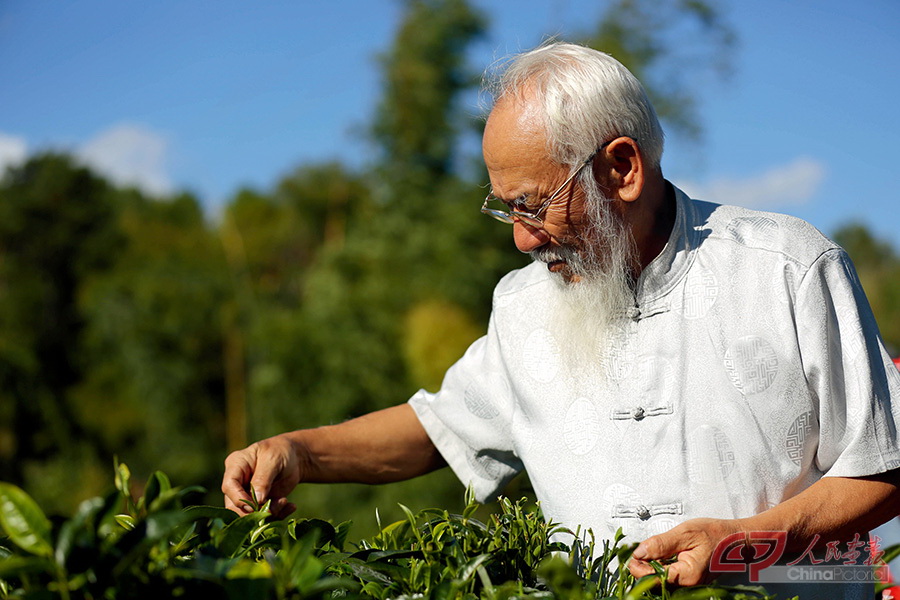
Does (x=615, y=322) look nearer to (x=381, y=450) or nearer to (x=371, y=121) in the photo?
(x=381, y=450)

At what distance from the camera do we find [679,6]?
8242 mm

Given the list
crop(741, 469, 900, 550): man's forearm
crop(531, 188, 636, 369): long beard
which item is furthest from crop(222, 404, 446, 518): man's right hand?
crop(741, 469, 900, 550): man's forearm

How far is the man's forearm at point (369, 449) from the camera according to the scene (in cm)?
186

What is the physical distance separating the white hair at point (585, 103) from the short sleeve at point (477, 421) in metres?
0.54

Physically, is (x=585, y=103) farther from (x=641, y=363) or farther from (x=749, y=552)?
(x=749, y=552)

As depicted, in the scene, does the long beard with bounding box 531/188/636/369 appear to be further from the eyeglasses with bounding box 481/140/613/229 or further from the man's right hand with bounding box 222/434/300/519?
the man's right hand with bounding box 222/434/300/519

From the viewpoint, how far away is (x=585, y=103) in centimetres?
169

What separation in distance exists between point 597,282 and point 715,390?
0.34 m

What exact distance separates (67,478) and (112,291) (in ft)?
13.6

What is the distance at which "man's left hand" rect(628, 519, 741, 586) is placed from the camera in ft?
3.84

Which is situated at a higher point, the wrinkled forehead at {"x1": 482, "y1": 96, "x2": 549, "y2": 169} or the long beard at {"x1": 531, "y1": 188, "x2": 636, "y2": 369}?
the wrinkled forehead at {"x1": 482, "y1": 96, "x2": 549, "y2": 169}

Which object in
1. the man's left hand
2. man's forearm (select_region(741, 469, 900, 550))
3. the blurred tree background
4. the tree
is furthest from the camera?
the tree

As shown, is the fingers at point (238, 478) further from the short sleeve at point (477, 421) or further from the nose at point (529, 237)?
the nose at point (529, 237)

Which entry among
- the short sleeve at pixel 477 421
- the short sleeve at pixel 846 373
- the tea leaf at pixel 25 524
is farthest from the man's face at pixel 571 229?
the tea leaf at pixel 25 524
